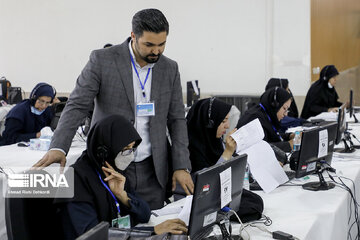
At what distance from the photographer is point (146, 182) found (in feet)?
8.49

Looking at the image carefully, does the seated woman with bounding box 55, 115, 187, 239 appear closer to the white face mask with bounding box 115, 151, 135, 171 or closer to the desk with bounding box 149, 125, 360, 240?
the white face mask with bounding box 115, 151, 135, 171

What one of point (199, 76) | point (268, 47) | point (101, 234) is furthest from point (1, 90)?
point (101, 234)

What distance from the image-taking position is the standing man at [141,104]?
2449mm

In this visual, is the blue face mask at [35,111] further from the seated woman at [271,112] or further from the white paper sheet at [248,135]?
the white paper sheet at [248,135]

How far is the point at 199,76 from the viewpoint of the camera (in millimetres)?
8242

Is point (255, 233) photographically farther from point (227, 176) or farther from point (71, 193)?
point (71, 193)

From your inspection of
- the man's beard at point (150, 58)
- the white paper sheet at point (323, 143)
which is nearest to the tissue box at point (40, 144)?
the man's beard at point (150, 58)

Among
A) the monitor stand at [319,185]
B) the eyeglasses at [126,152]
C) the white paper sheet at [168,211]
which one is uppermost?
the eyeglasses at [126,152]

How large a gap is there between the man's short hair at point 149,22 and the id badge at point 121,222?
0.87 meters

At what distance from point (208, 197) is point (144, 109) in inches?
33.8

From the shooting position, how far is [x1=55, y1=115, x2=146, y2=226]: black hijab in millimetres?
1946

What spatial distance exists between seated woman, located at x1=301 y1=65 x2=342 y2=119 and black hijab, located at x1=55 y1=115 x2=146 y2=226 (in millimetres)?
5347

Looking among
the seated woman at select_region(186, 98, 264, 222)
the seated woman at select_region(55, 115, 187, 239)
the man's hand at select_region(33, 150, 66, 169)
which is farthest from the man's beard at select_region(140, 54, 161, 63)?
the seated woman at select_region(186, 98, 264, 222)

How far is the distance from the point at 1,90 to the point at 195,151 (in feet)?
18.9
